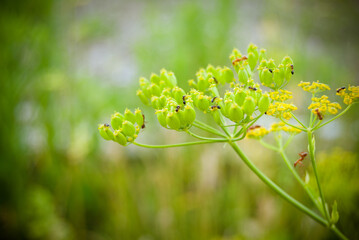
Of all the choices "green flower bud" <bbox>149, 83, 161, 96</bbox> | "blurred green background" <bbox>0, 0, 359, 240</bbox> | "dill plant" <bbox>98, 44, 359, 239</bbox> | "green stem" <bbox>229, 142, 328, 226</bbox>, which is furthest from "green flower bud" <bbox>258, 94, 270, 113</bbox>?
"blurred green background" <bbox>0, 0, 359, 240</bbox>

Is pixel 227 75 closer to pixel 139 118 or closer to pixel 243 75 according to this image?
pixel 243 75

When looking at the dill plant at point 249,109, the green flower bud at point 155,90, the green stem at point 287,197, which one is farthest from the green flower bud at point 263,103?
the green flower bud at point 155,90

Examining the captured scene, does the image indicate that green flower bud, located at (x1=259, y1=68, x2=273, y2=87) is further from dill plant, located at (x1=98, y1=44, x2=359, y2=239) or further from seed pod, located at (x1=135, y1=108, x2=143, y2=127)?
seed pod, located at (x1=135, y1=108, x2=143, y2=127)

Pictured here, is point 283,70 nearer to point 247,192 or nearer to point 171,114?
point 171,114

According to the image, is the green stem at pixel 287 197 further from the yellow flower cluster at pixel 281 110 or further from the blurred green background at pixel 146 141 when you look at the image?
the blurred green background at pixel 146 141

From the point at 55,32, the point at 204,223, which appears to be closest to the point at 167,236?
the point at 204,223
